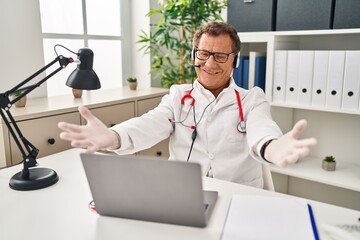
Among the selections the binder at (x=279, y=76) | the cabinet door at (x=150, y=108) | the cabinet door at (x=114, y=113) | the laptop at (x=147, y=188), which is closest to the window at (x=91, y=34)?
the cabinet door at (x=114, y=113)

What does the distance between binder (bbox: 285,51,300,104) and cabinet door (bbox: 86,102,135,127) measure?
106 centimetres

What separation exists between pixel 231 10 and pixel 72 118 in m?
1.30

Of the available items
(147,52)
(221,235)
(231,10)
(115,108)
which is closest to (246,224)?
(221,235)

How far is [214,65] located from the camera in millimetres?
1503

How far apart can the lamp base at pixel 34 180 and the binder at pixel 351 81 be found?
1.63 meters

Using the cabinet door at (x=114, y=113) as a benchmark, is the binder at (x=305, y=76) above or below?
above

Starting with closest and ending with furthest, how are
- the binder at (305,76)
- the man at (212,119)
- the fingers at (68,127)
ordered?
the fingers at (68,127)
the man at (212,119)
the binder at (305,76)

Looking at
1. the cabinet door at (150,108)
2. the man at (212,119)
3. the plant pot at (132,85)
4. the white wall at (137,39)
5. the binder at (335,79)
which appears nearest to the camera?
the man at (212,119)

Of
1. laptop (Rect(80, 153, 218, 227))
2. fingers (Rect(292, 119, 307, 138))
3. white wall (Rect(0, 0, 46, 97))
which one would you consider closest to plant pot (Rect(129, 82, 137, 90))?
white wall (Rect(0, 0, 46, 97))

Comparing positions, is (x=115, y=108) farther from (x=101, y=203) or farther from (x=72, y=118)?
(x=101, y=203)

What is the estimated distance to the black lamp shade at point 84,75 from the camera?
4.17 ft

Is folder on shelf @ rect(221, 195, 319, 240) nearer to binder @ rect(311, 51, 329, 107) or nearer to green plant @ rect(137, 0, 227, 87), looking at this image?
binder @ rect(311, 51, 329, 107)

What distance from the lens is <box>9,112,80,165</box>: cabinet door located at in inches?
67.8

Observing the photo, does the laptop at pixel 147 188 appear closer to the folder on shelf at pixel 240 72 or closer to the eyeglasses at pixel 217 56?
the eyeglasses at pixel 217 56
